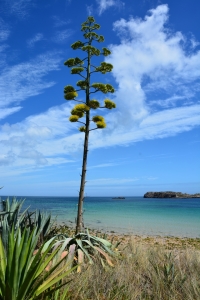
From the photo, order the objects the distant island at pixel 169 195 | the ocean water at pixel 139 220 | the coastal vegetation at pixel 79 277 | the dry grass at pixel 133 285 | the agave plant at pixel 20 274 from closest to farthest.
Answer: the agave plant at pixel 20 274 < the coastal vegetation at pixel 79 277 < the dry grass at pixel 133 285 < the ocean water at pixel 139 220 < the distant island at pixel 169 195

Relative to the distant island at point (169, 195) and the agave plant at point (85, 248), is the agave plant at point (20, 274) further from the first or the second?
the distant island at point (169, 195)

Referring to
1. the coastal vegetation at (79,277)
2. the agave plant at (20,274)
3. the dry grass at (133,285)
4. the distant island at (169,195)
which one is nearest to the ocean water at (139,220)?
the coastal vegetation at (79,277)

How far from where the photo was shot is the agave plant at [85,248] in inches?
181

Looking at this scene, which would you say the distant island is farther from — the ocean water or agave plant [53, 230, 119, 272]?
agave plant [53, 230, 119, 272]

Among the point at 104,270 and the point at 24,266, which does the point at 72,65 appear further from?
the point at 24,266

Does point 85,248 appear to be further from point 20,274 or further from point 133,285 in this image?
point 20,274

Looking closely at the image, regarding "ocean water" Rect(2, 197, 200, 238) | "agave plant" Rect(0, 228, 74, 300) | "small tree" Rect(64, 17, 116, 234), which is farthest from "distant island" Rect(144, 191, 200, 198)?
"agave plant" Rect(0, 228, 74, 300)

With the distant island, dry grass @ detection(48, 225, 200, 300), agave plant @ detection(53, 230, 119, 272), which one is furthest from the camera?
the distant island

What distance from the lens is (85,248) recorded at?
5.17m

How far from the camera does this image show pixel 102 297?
3.13m

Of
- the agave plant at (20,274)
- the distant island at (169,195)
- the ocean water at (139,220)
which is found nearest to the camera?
the agave plant at (20,274)

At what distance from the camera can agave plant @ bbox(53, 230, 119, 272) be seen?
181 inches

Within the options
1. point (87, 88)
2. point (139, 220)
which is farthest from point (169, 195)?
point (87, 88)

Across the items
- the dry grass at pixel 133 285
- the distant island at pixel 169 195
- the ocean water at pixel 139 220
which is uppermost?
the distant island at pixel 169 195
